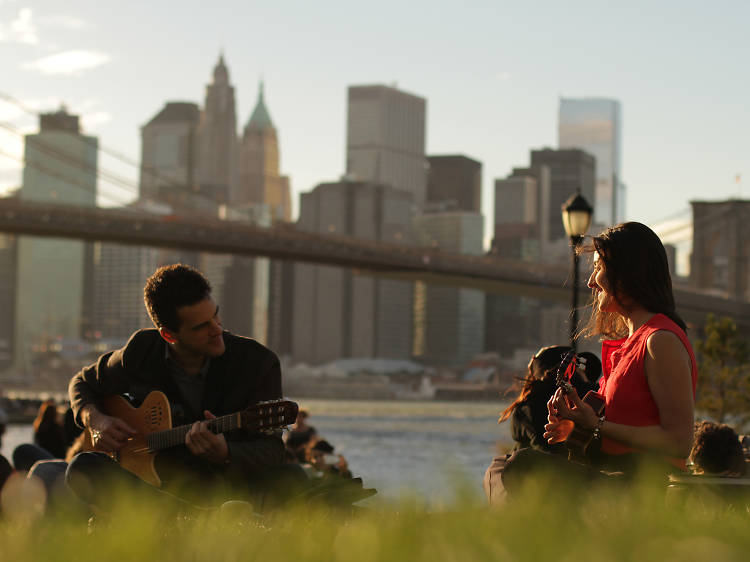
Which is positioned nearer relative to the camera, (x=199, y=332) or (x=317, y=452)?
(x=199, y=332)

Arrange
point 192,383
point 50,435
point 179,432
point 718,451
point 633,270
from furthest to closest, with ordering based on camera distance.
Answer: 1. point 50,435
2. point 718,451
3. point 192,383
4. point 179,432
5. point 633,270

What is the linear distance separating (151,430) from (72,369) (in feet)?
334

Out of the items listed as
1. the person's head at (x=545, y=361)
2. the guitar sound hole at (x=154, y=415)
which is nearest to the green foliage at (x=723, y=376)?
the person's head at (x=545, y=361)

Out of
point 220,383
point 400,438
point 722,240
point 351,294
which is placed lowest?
point 400,438

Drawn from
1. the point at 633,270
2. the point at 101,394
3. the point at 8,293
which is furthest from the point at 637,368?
the point at 8,293

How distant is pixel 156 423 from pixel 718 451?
1890mm

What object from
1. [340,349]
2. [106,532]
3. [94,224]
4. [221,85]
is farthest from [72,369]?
[106,532]

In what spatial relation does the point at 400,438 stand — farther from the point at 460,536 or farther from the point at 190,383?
the point at 460,536

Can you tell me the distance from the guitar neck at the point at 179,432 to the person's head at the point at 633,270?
1.06 metres

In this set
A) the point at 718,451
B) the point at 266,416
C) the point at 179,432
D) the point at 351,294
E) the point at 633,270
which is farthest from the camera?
the point at 351,294

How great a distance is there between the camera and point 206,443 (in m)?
3.17

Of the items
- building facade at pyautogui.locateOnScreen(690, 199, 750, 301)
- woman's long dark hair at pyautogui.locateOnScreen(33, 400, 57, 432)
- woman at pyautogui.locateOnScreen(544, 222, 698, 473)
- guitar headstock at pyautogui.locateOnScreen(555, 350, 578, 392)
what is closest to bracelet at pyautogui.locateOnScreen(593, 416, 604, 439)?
woman at pyautogui.locateOnScreen(544, 222, 698, 473)

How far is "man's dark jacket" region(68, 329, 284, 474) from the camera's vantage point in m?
3.23

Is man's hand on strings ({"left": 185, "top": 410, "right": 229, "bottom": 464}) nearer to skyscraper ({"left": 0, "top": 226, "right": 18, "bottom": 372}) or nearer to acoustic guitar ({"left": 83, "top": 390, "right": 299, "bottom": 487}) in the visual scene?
acoustic guitar ({"left": 83, "top": 390, "right": 299, "bottom": 487})
